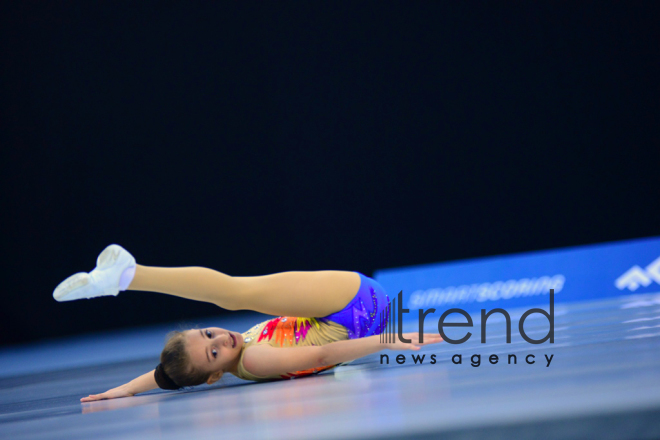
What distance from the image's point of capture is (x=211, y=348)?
7.21 ft

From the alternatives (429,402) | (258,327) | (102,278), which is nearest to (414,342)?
(258,327)

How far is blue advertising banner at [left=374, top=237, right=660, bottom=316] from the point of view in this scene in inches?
191

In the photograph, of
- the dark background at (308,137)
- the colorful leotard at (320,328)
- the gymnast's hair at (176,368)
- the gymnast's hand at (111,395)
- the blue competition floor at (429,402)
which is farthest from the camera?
the dark background at (308,137)

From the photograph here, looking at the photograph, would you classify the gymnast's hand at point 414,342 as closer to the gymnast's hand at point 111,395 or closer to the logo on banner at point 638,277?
the gymnast's hand at point 111,395

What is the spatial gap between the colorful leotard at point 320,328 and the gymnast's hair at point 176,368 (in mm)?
211

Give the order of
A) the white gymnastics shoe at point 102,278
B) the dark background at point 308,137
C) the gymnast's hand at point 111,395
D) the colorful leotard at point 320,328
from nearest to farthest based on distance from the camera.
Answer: the white gymnastics shoe at point 102,278 < the gymnast's hand at point 111,395 < the colorful leotard at point 320,328 < the dark background at point 308,137

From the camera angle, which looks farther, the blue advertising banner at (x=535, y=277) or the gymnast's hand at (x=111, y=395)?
the blue advertising banner at (x=535, y=277)

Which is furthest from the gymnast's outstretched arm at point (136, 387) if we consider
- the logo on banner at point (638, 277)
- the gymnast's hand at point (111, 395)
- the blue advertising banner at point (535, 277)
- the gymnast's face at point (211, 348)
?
the logo on banner at point (638, 277)

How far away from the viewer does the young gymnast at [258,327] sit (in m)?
2.06

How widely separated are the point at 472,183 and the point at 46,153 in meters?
4.93

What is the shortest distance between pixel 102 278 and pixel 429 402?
118cm

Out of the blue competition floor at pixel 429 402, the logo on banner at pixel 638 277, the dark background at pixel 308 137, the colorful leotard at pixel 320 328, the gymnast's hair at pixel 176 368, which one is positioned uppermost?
the dark background at pixel 308 137

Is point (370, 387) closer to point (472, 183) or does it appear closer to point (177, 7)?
point (472, 183)

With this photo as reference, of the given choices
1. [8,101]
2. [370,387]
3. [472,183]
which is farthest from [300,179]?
[370,387]
